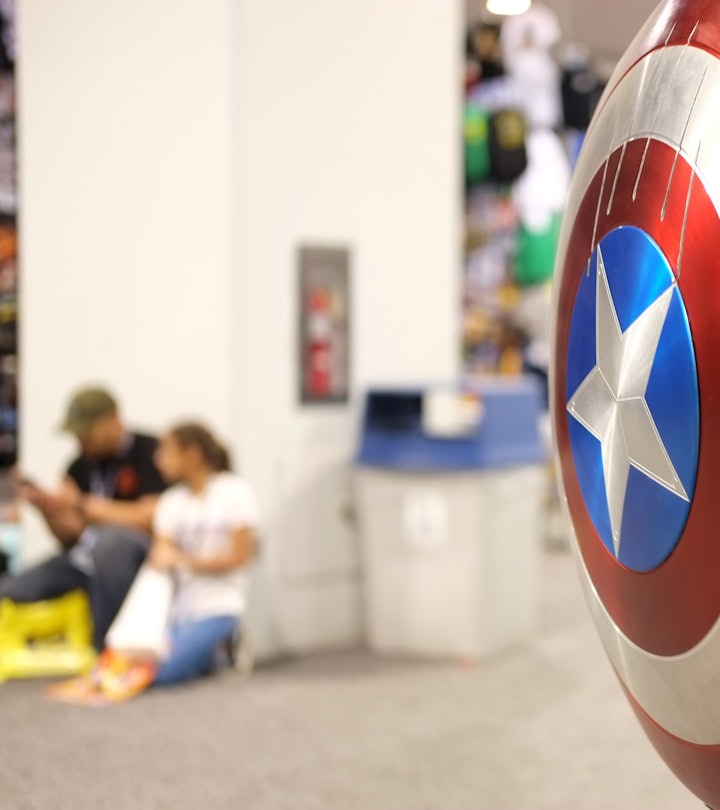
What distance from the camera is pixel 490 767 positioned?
2664 millimetres

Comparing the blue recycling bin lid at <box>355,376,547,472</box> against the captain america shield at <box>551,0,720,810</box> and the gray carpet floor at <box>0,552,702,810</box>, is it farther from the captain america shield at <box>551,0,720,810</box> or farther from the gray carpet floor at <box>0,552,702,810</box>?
the captain america shield at <box>551,0,720,810</box>

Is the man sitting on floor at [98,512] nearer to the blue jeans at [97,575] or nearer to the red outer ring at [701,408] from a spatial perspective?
the blue jeans at [97,575]

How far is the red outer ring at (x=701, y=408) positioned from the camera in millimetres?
917

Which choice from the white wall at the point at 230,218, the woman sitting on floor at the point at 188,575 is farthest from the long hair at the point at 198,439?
the white wall at the point at 230,218

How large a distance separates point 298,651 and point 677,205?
313 cm

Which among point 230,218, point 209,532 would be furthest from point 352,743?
point 230,218

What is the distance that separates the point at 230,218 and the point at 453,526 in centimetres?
127

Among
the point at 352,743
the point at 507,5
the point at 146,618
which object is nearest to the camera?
the point at 507,5

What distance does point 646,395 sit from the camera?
3.27ft

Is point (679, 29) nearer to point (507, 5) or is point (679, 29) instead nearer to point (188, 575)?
point (507, 5)

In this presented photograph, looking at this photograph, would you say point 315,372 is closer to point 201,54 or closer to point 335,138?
point 335,138

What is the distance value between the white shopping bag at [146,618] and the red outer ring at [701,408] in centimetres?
241

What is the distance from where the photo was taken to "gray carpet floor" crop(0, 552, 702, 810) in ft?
8.13

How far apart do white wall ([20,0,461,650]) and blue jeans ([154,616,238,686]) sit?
30 centimetres
